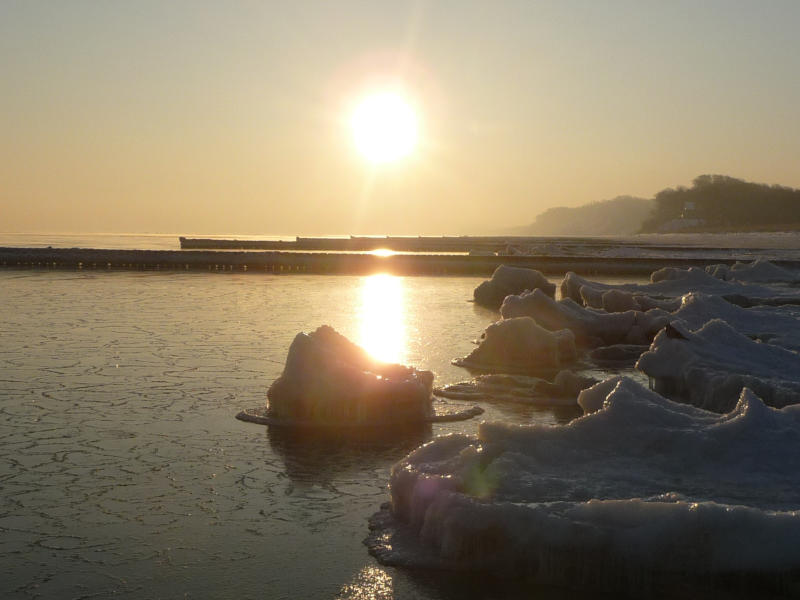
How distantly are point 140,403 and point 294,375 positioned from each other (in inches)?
112

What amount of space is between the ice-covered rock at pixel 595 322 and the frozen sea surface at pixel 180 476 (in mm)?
2171

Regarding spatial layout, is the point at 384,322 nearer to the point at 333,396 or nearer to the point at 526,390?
the point at 526,390

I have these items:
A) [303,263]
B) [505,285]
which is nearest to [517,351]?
[505,285]

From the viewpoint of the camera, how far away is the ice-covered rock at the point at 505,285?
3391 cm

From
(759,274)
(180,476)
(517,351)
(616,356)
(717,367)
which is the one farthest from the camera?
(759,274)

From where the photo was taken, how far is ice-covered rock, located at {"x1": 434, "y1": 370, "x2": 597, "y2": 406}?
14.0 meters

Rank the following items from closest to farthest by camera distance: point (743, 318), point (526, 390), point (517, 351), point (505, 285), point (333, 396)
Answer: point (333, 396) < point (526, 390) < point (517, 351) < point (743, 318) < point (505, 285)

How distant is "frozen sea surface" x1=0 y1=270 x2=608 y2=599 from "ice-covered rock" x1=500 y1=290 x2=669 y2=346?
85.5 inches

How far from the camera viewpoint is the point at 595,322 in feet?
70.5

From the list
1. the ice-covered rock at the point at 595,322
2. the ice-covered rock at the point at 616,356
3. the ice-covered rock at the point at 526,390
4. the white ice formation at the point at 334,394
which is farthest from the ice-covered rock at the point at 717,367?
the ice-covered rock at the point at 595,322

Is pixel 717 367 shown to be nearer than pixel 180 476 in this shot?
No

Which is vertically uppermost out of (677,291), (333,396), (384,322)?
(333,396)

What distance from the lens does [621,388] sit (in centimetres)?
904

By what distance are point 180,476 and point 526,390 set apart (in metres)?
7.08
